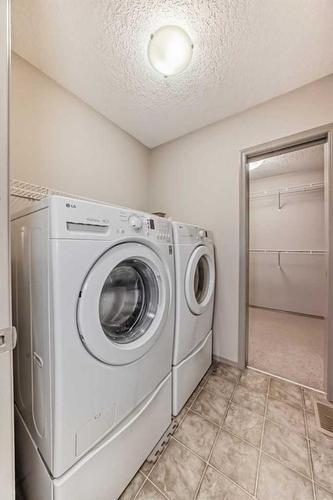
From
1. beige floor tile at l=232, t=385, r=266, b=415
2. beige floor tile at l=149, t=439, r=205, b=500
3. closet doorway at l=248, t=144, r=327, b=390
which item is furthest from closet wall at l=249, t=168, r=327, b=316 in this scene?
beige floor tile at l=149, t=439, r=205, b=500

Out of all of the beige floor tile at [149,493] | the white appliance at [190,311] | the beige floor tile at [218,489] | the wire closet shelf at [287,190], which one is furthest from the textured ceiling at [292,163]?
the beige floor tile at [149,493]

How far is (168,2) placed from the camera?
3.02 feet

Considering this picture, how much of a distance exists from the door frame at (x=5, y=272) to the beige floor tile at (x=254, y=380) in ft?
4.71

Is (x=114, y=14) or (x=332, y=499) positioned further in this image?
(x=114, y=14)

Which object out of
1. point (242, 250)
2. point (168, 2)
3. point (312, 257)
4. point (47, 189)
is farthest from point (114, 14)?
point (312, 257)

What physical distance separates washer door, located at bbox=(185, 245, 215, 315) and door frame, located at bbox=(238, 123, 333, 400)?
0.92ft

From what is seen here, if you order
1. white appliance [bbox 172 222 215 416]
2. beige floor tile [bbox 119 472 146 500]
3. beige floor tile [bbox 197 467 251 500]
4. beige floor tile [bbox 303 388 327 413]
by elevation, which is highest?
white appliance [bbox 172 222 215 416]

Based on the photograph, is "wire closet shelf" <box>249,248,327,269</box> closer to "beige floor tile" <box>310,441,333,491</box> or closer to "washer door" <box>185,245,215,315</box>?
"washer door" <box>185,245,215,315</box>

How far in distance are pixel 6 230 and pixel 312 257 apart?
348 centimetres

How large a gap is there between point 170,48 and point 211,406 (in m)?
2.09

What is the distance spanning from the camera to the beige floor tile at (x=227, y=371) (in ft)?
5.09

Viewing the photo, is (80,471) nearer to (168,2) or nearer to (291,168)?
(168,2)

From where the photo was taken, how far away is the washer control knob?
0.80 meters

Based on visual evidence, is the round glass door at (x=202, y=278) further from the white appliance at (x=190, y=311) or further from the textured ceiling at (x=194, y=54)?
the textured ceiling at (x=194, y=54)
